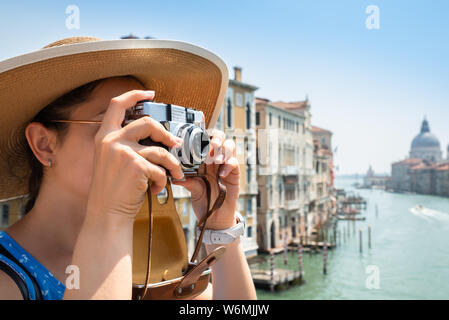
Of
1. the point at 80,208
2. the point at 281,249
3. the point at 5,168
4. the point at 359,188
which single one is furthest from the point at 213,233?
the point at 359,188

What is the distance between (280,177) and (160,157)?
59.9 feet

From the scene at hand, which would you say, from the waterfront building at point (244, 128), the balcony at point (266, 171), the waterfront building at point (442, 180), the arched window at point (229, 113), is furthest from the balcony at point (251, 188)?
the waterfront building at point (442, 180)

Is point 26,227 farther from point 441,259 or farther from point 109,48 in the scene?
point 441,259

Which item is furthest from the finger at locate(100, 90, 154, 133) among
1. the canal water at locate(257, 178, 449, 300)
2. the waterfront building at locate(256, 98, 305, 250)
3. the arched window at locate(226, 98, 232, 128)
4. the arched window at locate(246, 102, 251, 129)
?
the waterfront building at locate(256, 98, 305, 250)

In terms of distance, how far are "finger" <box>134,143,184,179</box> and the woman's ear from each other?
10.5 inches

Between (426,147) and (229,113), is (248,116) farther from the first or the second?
(426,147)

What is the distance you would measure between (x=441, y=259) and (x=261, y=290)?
11211mm

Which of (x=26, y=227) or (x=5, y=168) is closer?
(x=26, y=227)

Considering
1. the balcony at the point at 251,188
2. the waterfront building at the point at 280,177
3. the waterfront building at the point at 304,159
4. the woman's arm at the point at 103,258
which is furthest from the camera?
the waterfront building at the point at 304,159

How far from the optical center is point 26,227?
765mm

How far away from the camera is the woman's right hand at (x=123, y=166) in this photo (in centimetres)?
55

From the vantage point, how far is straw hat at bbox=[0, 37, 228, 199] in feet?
2.28

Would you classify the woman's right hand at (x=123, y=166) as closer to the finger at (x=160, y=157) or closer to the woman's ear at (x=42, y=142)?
the finger at (x=160, y=157)
